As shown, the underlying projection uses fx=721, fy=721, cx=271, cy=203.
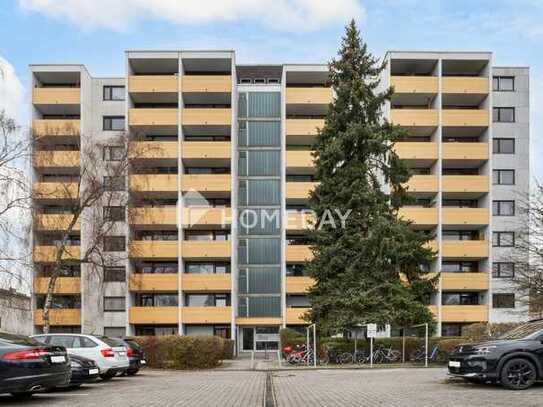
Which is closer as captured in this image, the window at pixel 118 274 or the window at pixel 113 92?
the window at pixel 118 274

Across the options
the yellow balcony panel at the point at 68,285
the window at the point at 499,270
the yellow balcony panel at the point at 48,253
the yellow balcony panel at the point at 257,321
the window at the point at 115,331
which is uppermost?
the yellow balcony panel at the point at 48,253

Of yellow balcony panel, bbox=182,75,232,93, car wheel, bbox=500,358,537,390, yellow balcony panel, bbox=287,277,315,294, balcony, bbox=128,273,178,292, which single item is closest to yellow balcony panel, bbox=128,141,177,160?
yellow balcony panel, bbox=182,75,232,93

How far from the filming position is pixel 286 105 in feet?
178

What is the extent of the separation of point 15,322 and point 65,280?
7715 millimetres

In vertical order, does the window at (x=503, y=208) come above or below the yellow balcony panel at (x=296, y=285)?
above

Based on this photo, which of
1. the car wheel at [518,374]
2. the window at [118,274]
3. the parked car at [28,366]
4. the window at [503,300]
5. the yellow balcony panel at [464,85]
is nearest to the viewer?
the parked car at [28,366]

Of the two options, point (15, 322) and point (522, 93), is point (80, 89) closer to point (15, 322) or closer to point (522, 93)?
point (15, 322)

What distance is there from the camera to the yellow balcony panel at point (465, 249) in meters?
51.7

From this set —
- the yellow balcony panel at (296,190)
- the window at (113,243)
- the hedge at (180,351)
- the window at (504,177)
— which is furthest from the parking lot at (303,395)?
the window at (504,177)

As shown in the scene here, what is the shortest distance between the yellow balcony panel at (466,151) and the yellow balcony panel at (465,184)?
141 cm

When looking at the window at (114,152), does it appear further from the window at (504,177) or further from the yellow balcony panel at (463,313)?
the window at (504,177)

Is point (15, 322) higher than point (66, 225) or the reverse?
the reverse

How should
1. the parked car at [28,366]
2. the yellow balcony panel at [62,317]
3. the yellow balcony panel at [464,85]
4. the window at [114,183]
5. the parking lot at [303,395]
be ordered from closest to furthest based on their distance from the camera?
the parked car at [28,366] < the parking lot at [303,395] < the window at [114,183] < the yellow balcony panel at [62,317] < the yellow balcony panel at [464,85]

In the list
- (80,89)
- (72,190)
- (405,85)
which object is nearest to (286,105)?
(405,85)
